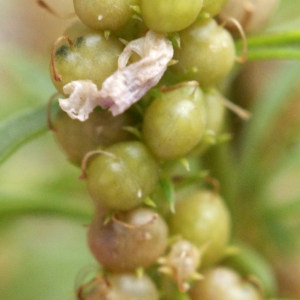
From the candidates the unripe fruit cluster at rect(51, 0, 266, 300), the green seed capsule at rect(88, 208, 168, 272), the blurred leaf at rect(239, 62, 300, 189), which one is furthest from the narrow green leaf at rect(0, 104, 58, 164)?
the blurred leaf at rect(239, 62, 300, 189)

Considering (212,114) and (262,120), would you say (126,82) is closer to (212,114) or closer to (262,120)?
(212,114)

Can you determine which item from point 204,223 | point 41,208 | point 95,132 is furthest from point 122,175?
point 41,208

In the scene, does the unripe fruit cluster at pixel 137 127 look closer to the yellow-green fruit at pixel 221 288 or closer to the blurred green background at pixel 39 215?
the yellow-green fruit at pixel 221 288

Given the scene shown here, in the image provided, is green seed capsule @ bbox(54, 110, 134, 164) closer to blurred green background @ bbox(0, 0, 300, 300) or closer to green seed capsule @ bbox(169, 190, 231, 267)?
green seed capsule @ bbox(169, 190, 231, 267)

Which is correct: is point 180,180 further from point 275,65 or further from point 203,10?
point 275,65

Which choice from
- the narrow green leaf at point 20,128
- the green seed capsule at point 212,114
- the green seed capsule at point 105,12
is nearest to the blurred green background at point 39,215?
the narrow green leaf at point 20,128

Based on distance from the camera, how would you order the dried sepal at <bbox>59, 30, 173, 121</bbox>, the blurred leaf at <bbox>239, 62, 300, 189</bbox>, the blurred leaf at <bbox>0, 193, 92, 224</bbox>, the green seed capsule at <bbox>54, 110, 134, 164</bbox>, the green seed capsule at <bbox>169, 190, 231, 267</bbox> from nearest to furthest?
1. the dried sepal at <bbox>59, 30, 173, 121</bbox>
2. the green seed capsule at <bbox>54, 110, 134, 164</bbox>
3. the green seed capsule at <bbox>169, 190, 231, 267</bbox>
4. the blurred leaf at <bbox>0, 193, 92, 224</bbox>
5. the blurred leaf at <bbox>239, 62, 300, 189</bbox>
